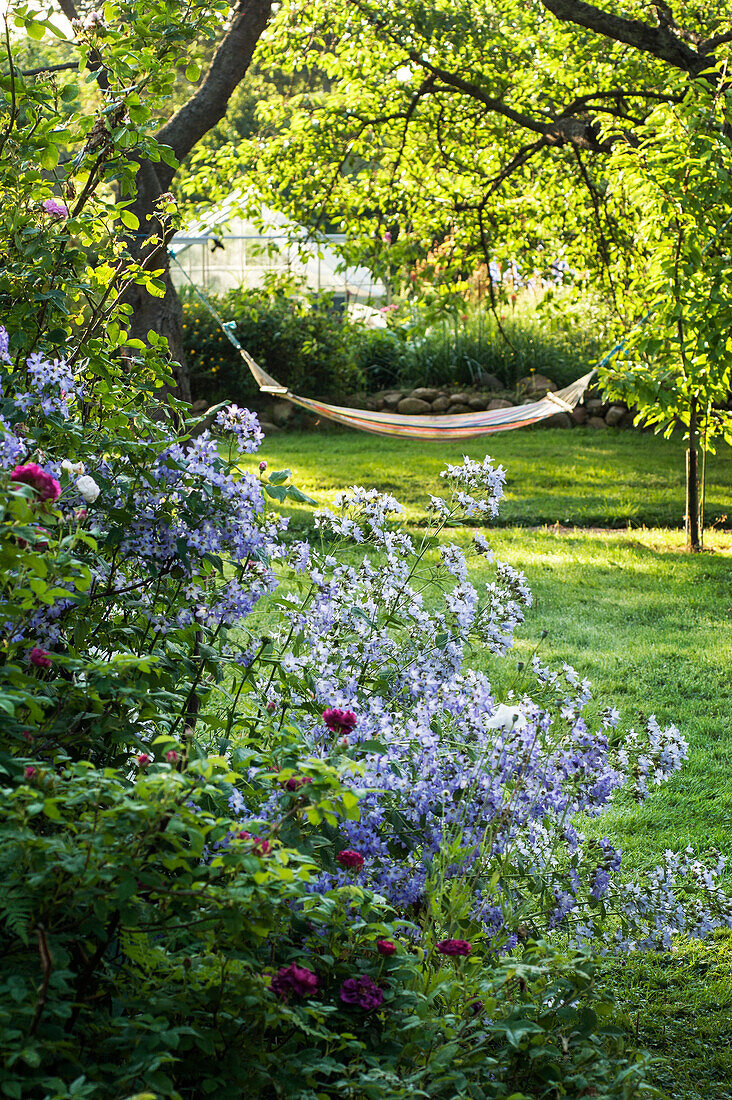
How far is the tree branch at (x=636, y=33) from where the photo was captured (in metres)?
5.76

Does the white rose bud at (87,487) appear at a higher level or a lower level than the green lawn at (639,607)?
higher

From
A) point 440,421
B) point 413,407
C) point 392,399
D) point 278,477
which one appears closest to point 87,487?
point 278,477

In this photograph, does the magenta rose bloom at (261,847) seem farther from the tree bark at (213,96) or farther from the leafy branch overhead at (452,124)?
the leafy branch overhead at (452,124)

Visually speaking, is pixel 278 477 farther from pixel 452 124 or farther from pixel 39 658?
pixel 452 124

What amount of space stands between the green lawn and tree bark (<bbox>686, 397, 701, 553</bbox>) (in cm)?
12

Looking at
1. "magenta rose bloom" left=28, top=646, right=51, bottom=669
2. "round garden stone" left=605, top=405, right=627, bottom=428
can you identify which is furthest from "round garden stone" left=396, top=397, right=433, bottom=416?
"magenta rose bloom" left=28, top=646, right=51, bottom=669

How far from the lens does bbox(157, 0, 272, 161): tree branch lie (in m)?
4.58

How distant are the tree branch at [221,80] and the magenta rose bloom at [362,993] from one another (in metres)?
4.00

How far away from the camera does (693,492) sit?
621cm

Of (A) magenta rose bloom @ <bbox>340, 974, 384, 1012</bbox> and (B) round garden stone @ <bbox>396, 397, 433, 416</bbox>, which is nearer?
(A) magenta rose bloom @ <bbox>340, 974, 384, 1012</bbox>

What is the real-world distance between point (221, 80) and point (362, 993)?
4.29 meters

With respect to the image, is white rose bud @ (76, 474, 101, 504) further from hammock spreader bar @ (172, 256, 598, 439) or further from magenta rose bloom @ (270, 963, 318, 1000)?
hammock spreader bar @ (172, 256, 598, 439)

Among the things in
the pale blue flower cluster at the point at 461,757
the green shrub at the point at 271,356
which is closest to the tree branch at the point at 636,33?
the pale blue flower cluster at the point at 461,757

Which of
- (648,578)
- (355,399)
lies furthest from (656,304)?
(355,399)
